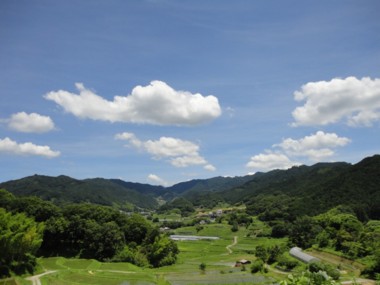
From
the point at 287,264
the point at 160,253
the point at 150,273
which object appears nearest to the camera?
the point at 150,273

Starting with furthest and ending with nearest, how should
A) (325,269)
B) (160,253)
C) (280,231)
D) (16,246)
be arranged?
(280,231) → (160,253) → (325,269) → (16,246)

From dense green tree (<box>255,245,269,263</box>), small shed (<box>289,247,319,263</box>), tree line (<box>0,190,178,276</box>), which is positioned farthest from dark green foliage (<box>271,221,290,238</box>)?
tree line (<box>0,190,178,276</box>)

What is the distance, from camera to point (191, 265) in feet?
235

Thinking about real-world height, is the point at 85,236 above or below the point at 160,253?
above

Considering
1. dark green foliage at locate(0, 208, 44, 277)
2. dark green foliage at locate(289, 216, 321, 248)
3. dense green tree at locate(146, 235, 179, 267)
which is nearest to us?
dark green foliage at locate(0, 208, 44, 277)

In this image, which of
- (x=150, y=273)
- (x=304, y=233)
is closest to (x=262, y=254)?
(x=304, y=233)

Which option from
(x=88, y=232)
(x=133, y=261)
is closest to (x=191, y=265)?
(x=133, y=261)

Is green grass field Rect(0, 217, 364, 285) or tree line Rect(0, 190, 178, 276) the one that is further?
tree line Rect(0, 190, 178, 276)

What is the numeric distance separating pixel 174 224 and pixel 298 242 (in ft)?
311

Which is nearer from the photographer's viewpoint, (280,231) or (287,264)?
(287,264)

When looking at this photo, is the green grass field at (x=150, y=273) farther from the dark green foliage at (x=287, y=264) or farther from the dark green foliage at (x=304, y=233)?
the dark green foliage at (x=304, y=233)

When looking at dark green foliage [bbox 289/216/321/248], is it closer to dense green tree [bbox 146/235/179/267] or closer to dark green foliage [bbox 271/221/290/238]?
dark green foliage [bbox 271/221/290/238]

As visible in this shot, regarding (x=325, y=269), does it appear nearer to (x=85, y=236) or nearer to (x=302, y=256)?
(x=302, y=256)

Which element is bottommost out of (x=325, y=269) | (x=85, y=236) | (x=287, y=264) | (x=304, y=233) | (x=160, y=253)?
(x=287, y=264)
